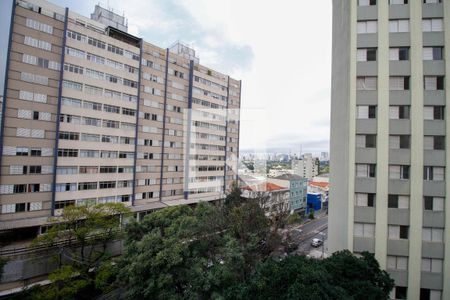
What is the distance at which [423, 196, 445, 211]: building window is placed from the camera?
11.2m

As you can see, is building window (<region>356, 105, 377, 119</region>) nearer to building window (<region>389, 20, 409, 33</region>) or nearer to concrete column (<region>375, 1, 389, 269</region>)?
concrete column (<region>375, 1, 389, 269</region>)

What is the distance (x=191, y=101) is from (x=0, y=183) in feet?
69.2

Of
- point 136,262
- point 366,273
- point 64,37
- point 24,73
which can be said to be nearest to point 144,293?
point 136,262

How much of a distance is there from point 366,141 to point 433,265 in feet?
24.3

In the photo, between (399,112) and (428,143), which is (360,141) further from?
(428,143)

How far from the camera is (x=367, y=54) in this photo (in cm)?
1215

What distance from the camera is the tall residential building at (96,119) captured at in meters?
17.4

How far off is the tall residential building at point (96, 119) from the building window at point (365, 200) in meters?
20.9

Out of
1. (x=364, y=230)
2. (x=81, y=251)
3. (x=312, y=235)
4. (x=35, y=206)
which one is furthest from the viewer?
(x=312, y=235)

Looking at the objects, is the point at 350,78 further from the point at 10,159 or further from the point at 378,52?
the point at 10,159

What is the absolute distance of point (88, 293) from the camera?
14617mm

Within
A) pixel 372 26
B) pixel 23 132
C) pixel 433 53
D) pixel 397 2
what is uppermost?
pixel 397 2

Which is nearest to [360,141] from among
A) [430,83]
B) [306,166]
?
[430,83]

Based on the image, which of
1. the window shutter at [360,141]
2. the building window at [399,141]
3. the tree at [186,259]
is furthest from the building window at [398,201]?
the tree at [186,259]
